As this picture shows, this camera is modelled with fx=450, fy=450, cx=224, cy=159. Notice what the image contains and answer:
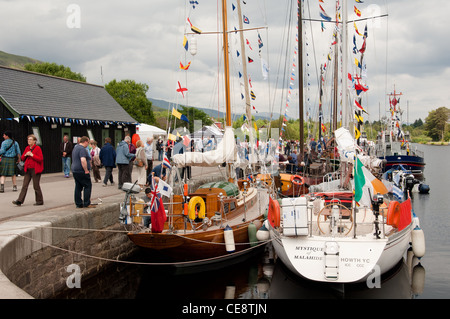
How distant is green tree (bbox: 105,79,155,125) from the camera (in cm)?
7206

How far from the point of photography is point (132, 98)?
240 feet

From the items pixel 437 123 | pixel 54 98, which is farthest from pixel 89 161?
pixel 437 123

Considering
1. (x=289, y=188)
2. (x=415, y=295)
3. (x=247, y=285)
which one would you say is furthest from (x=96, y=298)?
(x=289, y=188)

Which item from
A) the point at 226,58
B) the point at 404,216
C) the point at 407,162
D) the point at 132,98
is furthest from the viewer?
the point at 132,98

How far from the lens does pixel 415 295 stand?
976cm

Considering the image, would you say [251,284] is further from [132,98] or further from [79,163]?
[132,98]


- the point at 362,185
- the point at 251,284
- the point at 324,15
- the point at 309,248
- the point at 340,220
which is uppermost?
the point at 324,15

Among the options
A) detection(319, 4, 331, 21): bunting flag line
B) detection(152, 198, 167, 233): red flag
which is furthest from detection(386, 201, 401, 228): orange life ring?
detection(319, 4, 331, 21): bunting flag line

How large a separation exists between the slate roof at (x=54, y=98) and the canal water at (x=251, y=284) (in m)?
12.1

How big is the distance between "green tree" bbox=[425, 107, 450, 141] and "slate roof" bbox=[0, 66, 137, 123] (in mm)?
143710

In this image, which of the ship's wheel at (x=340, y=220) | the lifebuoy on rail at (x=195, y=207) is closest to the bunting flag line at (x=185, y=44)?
the lifebuoy on rail at (x=195, y=207)

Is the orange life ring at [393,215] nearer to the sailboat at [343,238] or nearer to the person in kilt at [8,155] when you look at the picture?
the sailboat at [343,238]

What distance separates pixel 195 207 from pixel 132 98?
65.4 meters
